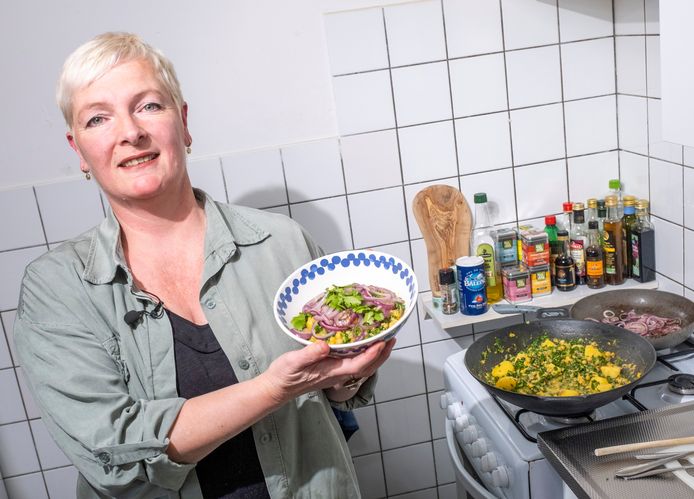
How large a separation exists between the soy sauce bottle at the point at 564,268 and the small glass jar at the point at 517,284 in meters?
0.10

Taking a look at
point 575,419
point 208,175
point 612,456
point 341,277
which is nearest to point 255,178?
point 208,175

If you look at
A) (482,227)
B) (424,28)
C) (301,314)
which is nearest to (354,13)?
(424,28)

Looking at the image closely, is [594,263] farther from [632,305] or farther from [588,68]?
[588,68]

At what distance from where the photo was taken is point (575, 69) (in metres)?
1.99

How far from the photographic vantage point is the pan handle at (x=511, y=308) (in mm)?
1819

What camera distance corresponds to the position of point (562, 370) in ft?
4.65

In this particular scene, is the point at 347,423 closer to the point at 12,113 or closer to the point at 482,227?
the point at 482,227

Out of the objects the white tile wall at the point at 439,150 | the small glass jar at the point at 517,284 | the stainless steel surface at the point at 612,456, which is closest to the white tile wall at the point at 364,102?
the white tile wall at the point at 439,150

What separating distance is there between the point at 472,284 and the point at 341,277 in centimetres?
69

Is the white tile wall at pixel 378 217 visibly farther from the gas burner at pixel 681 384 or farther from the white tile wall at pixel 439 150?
the gas burner at pixel 681 384

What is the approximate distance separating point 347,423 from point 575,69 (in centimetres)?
117

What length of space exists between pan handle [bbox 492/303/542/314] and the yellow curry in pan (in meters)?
0.29

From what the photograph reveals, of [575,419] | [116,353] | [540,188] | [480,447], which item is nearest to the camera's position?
[116,353]

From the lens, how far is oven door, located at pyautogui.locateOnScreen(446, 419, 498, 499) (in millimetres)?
1531
